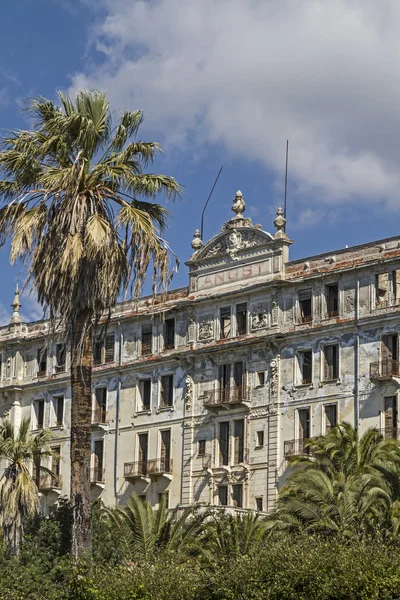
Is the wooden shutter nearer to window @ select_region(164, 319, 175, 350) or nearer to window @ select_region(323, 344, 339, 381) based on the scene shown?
window @ select_region(164, 319, 175, 350)

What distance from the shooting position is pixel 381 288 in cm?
6969

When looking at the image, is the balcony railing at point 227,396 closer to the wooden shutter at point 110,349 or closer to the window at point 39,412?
the wooden shutter at point 110,349

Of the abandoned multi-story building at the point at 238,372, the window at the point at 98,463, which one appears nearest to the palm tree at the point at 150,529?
the abandoned multi-story building at the point at 238,372

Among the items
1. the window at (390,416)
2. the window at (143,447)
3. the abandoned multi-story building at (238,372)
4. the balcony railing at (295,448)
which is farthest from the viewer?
the window at (143,447)

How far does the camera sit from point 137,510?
51844mm

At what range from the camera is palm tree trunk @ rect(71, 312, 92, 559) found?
40875 millimetres

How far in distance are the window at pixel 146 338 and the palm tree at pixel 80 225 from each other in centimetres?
3652

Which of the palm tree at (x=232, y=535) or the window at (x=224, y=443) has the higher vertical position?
the window at (x=224, y=443)

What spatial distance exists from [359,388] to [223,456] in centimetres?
922

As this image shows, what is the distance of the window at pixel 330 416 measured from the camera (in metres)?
70.8

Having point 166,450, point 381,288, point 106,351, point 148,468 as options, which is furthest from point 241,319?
point 106,351

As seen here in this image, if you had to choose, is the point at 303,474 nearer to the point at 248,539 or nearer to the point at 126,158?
the point at 248,539

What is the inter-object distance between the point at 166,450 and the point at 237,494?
5.84 metres

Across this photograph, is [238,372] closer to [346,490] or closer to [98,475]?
[98,475]
